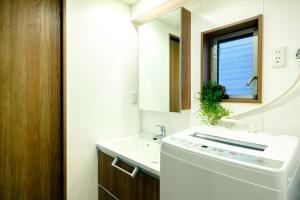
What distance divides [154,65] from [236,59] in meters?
0.71

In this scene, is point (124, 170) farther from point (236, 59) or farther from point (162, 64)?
point (236, 59)

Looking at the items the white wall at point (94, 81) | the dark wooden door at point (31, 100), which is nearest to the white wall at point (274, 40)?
the white wall at point (94, 81)

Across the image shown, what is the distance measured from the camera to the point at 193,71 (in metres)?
1.47

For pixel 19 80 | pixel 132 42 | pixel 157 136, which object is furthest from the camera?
pixel 132 42

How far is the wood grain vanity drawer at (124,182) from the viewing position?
3.64ft

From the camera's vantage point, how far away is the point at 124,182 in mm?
1306

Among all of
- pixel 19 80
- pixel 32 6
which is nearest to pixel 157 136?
pixel 19 80

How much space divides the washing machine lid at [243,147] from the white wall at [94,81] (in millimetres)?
922

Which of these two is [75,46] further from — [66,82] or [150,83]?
[150,83]

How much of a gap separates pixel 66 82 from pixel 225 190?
128 centimetres

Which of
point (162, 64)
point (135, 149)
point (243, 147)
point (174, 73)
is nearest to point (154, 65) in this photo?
point (162, 64)

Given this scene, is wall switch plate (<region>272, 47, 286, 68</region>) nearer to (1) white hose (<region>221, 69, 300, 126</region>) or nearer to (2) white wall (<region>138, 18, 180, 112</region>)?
(1) white hose (<region>221, 69, 300, 126</region>)

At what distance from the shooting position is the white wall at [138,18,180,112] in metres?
1.63

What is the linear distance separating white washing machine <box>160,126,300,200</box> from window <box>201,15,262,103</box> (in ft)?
1.40
